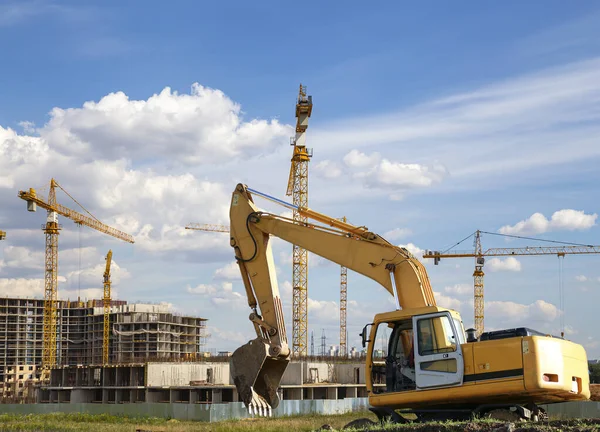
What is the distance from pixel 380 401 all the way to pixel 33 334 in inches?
5686

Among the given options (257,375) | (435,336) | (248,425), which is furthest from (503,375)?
(248,425)

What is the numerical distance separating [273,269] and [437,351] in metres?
6.41

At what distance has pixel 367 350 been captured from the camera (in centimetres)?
1781

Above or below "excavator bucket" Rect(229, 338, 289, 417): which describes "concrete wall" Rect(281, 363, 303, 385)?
below

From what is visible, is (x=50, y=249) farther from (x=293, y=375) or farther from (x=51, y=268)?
(x=293, y=375)

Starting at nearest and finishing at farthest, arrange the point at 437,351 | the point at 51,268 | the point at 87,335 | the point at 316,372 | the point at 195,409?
the point at 437,351 → the point at 195,409 → the point at 316,372 → the point at 51,268 → the point at 87,335

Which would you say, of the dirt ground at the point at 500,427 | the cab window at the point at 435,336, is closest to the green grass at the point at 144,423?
the cab window at the point at 435,336

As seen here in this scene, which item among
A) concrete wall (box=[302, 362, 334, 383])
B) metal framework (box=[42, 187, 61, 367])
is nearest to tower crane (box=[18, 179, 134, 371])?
metal framework (box=[42, 187, 61, 367])

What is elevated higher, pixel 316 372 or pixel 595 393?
pixel 595 393

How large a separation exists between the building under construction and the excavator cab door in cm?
11636

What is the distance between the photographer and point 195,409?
32.2 meters

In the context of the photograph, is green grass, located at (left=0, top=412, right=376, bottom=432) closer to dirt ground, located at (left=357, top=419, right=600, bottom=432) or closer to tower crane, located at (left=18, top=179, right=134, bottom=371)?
dirt ground, located at (left=357, top=419, right=600, bottom=432)

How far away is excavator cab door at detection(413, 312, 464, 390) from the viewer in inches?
647

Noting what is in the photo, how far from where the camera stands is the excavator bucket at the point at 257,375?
19.8 m
